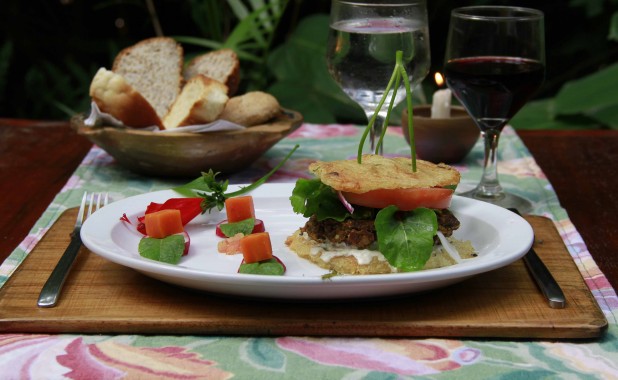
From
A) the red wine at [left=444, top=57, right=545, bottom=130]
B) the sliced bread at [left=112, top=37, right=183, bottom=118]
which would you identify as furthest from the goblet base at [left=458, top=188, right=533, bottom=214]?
the sliced bread at [left=112, top=37, right=183, bottom=118]

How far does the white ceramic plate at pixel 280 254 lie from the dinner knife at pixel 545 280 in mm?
42

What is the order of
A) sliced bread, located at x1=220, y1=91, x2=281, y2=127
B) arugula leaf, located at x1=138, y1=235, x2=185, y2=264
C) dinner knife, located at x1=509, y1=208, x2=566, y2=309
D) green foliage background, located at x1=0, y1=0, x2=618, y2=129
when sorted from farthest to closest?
green foliage background, located at x1=0, y1=0, x2=618, y2=129 → sliced bread, located at x1=220, y1=91, x2=281, y2=127 → arugula leaf, located at x1=138, y1=235, x2=185, y2=264 → dinner knife, located at x1=509, y1=208, x2=566, y2=309

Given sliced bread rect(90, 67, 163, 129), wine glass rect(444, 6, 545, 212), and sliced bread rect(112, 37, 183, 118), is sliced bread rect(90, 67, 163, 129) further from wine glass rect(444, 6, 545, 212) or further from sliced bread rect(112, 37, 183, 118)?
wine glass rect(444, 6, 545, 212)

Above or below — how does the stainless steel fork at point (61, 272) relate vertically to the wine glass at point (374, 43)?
below

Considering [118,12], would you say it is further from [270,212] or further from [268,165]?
[270,212]

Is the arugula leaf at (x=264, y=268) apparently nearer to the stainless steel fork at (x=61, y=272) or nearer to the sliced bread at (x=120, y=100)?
the stainless steel fork at (x=61, y=272)

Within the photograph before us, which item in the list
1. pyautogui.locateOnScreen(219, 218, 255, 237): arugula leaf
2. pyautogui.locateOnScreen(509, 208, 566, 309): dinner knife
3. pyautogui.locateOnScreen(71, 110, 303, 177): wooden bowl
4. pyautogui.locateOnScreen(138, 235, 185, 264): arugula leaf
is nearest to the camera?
pyautogui.locateOnScreen(509, 208, 566, 309): dinner knife

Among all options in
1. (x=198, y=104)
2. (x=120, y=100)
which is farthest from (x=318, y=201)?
(x=120, y=100)

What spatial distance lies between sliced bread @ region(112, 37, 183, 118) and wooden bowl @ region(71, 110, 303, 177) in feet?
1.18

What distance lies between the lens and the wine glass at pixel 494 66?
1.72 m

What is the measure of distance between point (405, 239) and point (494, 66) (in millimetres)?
722

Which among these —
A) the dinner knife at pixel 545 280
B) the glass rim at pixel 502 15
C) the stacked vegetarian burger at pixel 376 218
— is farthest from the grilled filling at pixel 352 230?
the glass rim at pixel 502 15

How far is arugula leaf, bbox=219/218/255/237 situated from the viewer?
1.38 metres

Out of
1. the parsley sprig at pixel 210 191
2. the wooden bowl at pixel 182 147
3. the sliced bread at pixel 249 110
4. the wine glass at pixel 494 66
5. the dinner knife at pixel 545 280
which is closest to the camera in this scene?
the dinner knife at pixel 545 280
